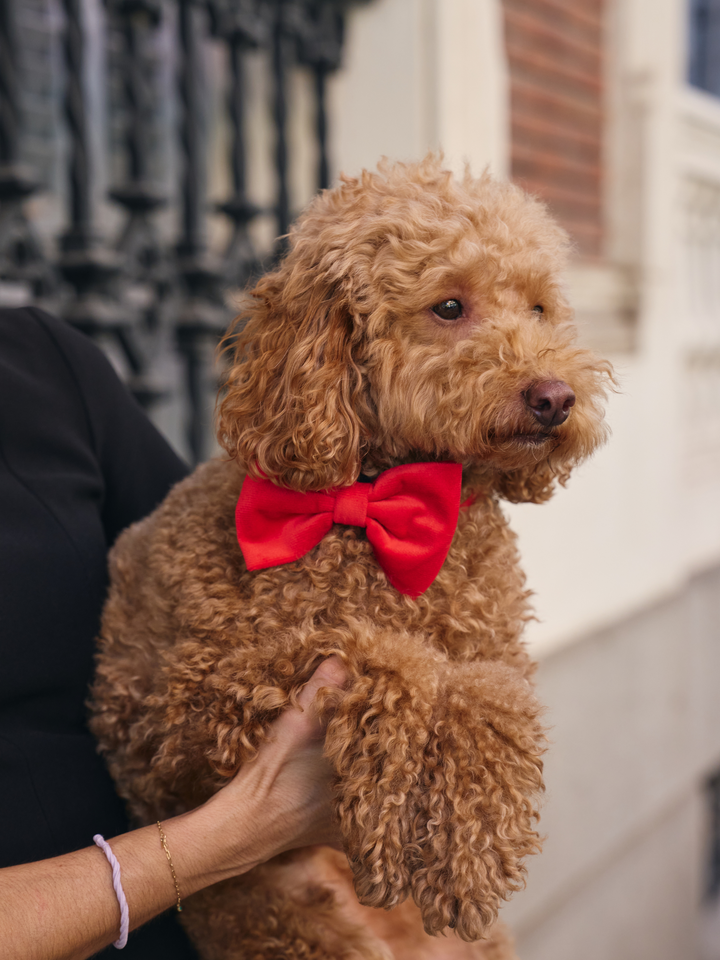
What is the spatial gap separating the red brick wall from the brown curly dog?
2.55m

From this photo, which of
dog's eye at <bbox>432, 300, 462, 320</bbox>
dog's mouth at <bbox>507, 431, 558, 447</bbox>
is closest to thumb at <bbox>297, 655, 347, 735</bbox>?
dog's mouth at <bbox>507, 431, 558, 447</bbox>

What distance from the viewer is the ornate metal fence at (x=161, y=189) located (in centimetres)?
246

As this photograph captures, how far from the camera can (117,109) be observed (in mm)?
4266

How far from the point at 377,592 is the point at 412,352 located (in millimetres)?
333

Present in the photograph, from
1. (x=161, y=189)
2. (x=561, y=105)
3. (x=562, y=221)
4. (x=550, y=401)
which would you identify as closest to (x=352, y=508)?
(x=550, y=401)

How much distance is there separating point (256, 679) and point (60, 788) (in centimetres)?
36

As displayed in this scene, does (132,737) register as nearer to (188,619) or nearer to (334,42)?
(188,619)

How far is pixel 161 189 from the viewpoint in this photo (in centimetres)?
321

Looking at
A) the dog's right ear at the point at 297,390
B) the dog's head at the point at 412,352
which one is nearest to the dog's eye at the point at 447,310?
the dog's head at the point at 412,352

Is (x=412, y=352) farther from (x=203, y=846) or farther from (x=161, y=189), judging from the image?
(x=161, y=189)

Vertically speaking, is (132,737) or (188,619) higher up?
(188,619)

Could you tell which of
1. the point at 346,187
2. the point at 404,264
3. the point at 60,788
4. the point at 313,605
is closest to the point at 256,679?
the point at 313,605

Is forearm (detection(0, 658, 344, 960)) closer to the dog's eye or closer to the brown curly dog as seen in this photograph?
the brown curly dog

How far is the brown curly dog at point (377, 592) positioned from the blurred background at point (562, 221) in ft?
4.07
